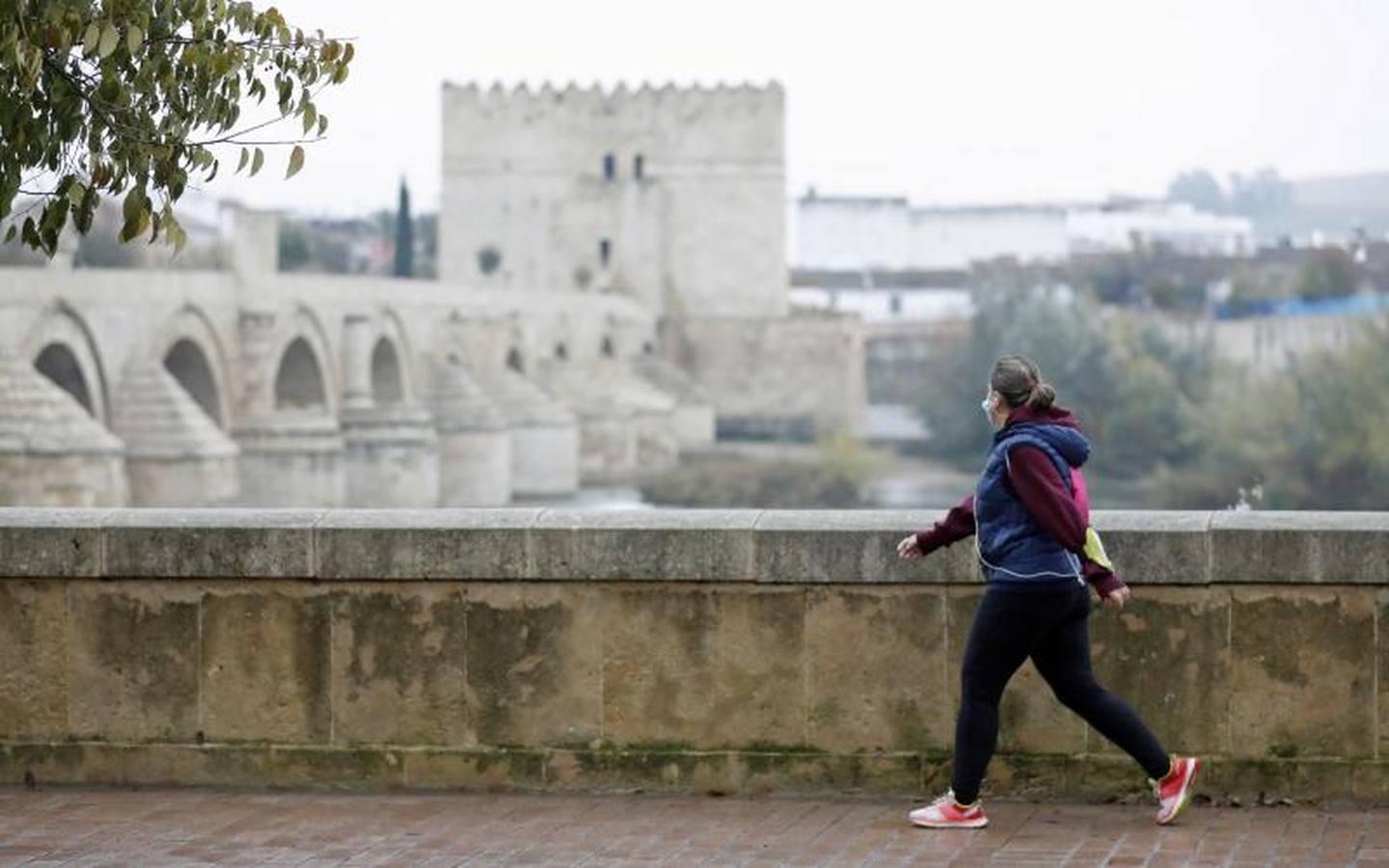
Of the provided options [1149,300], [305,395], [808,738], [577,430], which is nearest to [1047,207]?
[1149,300]

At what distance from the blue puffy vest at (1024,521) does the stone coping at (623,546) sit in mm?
552

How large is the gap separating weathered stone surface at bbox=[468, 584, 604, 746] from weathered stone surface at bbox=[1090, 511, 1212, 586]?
4.34 ft

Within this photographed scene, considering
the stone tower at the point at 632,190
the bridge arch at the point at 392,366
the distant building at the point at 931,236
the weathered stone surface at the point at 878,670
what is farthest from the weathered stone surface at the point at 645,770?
the distant building at the point at 931,236

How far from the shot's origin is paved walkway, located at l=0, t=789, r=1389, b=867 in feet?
22.2

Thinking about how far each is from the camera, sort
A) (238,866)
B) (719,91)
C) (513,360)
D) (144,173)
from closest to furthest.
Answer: (238,866), (144,173), (513,360), (719,91)

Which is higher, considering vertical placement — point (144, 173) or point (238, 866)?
point (144, 173)

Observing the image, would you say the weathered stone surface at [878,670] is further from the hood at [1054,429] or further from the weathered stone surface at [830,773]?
the hood at [1054,429]

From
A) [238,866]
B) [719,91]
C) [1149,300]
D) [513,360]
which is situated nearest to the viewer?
[238,866]

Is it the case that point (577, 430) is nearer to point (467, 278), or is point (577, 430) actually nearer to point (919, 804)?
point (467, 278)

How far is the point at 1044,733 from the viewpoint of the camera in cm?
755

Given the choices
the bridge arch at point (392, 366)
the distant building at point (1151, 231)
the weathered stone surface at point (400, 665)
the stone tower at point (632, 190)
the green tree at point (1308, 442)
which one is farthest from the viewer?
the distant building at point (1151, 231)

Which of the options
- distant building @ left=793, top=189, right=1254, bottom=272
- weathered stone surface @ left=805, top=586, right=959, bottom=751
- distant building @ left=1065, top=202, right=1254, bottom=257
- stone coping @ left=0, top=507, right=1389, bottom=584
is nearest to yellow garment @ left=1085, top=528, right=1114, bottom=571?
stone coping @ left=0, top=507, right=1389, bottom=584

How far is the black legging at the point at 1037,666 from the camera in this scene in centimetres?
695

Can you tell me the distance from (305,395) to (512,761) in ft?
168
